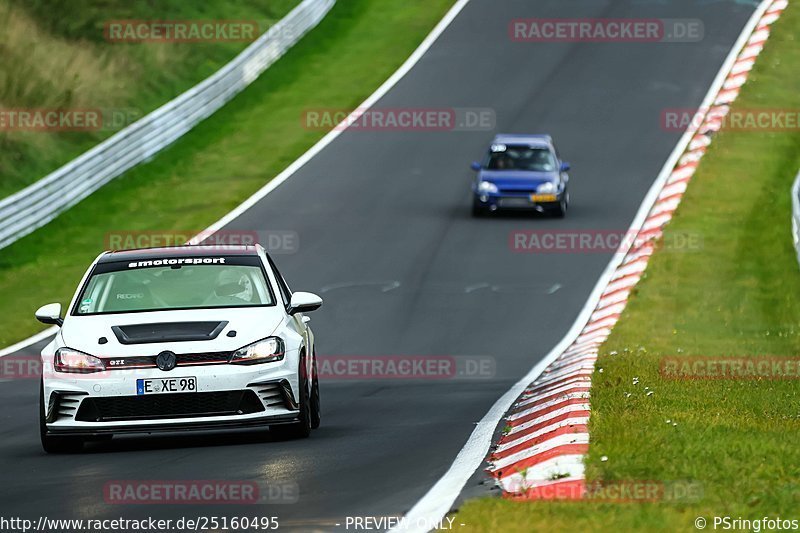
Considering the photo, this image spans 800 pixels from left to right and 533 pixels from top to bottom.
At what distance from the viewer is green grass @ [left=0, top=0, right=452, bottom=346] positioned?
25.2 meters

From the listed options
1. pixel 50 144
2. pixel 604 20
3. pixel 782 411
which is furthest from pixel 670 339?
pixel 604 20

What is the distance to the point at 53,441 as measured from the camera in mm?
11078

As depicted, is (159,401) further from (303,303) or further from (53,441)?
(303,303)

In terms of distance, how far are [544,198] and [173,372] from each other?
59.3ft

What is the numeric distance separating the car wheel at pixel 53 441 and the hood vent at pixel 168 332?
0.69 m

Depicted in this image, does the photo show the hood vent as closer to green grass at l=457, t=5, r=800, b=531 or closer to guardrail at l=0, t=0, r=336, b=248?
green grass at l=457, t=5, r=800, b=531

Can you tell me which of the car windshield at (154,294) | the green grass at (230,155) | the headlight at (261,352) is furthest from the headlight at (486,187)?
the headlight at (261,352)

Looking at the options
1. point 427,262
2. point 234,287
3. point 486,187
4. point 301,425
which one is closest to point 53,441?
point 301,425

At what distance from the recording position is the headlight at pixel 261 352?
10953 millimetres

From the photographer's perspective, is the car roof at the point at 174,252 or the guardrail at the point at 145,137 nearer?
the car roof at the point at 174,252

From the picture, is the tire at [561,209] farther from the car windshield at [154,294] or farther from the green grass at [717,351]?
the car windshield at [154,294]

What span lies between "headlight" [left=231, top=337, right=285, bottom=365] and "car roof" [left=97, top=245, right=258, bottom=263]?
1456 millimetres

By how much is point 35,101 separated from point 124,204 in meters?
4.72

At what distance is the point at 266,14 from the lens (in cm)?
4134
